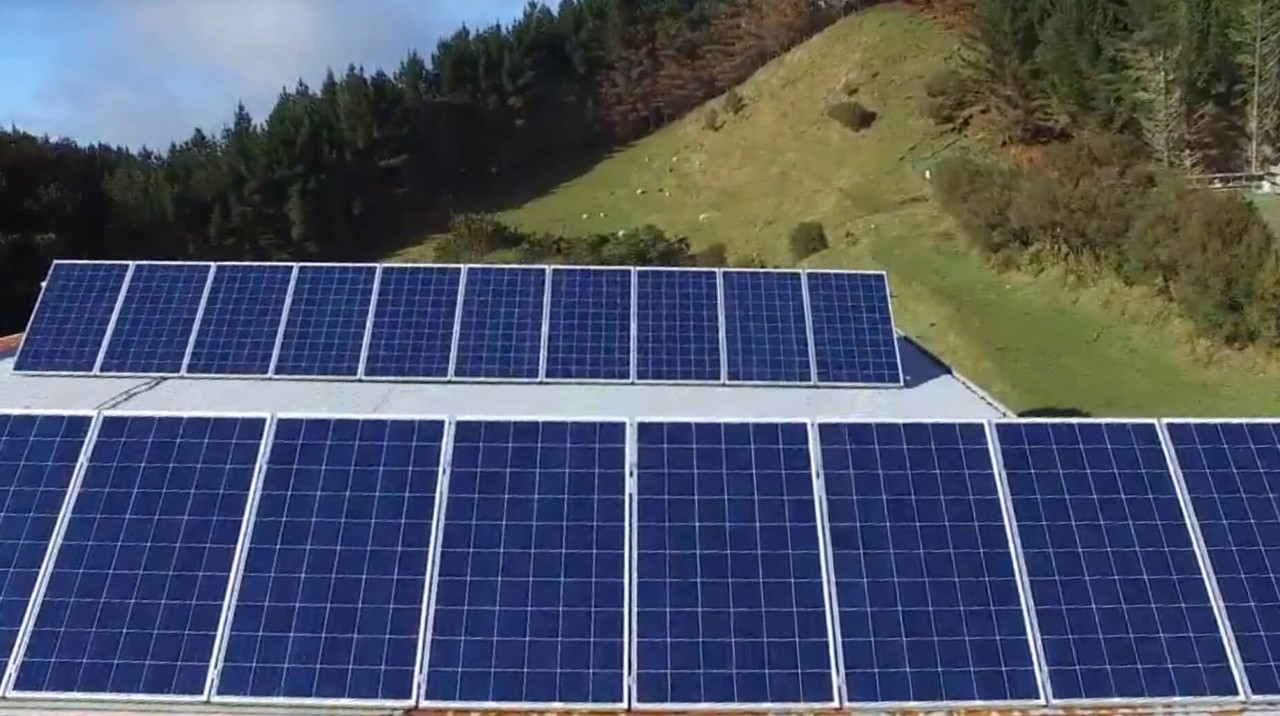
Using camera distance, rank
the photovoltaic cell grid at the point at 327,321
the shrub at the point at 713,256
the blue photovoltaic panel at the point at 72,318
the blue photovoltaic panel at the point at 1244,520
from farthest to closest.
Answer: the shrub at the point at 713,256 < the blue photovoltaic panel at the point at 72,318 < the photovoltaic cell grid at the point at 327,321 < the blue photovoltaic panel at the point at 1244,520

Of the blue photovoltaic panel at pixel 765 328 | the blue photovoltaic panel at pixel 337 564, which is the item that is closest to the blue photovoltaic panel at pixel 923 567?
the blue photovoltaic panel at pixel 337 564

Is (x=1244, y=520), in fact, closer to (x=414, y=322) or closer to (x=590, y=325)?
(x=590, y=325)

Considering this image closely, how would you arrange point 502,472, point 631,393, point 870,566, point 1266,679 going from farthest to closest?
1. point 631,393
2. point 502,472
3. point 870,566
4. point 1266,679

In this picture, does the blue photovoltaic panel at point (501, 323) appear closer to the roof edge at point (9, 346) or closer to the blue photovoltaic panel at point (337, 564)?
the blue photovoltaic panel at point (337, 564)

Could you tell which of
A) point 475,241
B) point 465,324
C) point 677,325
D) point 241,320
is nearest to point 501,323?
point 465,324

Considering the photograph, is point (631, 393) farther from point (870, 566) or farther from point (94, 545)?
point (94, 545)

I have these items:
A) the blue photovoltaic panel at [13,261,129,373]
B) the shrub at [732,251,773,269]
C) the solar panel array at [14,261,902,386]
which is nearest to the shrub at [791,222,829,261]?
the shrub at [732,251,773,269]

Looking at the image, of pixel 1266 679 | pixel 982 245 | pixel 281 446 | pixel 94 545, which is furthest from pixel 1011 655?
pixel 982 245
